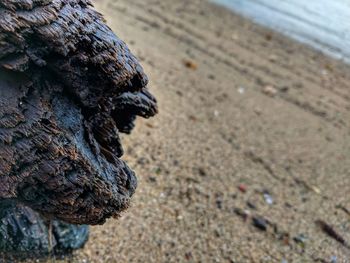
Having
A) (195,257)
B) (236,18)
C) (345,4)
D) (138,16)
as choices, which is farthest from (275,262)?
(345,4)

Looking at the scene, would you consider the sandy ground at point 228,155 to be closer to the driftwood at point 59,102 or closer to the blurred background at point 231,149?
the blurred background at point 231,149

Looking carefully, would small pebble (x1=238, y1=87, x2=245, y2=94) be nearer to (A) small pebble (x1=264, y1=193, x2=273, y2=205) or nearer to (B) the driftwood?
(A) small pebble (x1=264, y1=193, x2=273, y2=205)

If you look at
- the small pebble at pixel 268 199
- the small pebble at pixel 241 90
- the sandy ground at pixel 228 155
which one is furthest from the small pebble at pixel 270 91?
the small pebble at pixel 268 199

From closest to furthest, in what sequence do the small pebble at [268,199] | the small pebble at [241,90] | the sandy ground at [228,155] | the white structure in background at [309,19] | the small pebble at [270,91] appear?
the sandy ground at [228,155], the small pebble at [268,199], the small pebble at [241,90], the small pebble at [270,91], the white structure in background at [309,19]

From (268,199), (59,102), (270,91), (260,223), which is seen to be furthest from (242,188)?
(270,91)

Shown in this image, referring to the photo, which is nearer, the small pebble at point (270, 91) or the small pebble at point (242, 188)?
the small pebble at point (242, 188)

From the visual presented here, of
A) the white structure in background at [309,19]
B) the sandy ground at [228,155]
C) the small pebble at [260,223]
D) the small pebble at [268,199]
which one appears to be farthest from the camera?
the white structure in background at [309,19]
